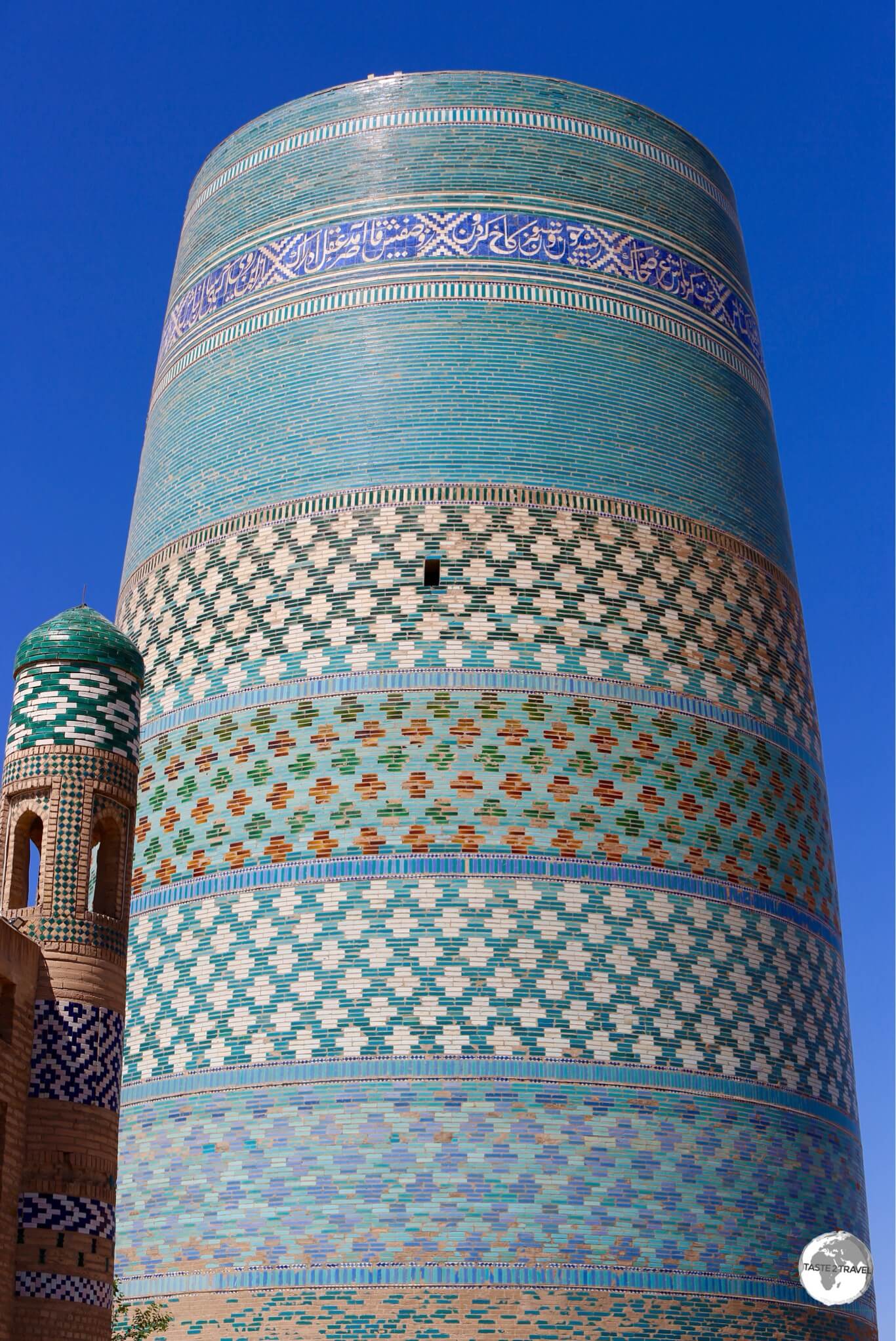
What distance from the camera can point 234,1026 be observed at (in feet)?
32.9

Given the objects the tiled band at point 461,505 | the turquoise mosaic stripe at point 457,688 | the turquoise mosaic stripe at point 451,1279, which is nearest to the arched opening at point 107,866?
the turquoise mosaic stripe at point 451,1279

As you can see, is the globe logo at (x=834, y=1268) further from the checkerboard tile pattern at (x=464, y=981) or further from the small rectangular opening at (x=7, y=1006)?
the small rectangular opening at (x=7, y=1006)

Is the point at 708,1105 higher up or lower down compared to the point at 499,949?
lower down

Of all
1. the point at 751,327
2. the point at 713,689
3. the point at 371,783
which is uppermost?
the point at 751,327

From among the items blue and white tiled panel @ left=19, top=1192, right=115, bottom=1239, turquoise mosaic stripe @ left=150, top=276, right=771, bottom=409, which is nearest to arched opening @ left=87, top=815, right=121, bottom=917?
blue and white tiled panel @ left=19, top=1192, right=115, bottom=1239

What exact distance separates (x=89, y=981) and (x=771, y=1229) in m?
4.22

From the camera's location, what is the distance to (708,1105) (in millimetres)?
9977

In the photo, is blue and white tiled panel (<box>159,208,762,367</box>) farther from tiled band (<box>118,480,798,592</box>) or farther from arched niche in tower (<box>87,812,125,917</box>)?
arched niche in tower (<box>87,812,125,917</box>)

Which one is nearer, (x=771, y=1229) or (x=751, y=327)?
(x=771, y=1229)

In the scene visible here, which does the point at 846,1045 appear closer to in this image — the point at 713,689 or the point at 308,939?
the point at 713,689

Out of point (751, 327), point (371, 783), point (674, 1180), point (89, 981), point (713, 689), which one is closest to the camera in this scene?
point (89, 981)

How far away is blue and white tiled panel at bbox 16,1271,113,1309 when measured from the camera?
721cm

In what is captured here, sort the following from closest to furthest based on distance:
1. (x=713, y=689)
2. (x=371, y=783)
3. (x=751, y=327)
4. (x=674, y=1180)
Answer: (x=674, y=1180), (x=371, y=783), (x=713, y=689), (x=751, y=327)

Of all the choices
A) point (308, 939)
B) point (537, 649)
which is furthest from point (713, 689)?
point (308, 939)
